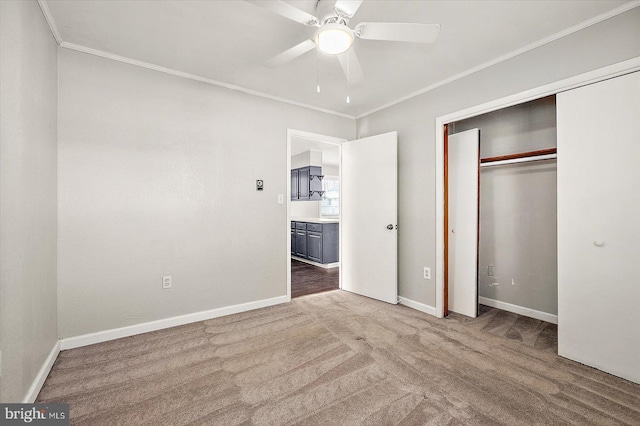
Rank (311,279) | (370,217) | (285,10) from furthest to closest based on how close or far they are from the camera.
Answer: (311,279) < (370,217) < (285,10)

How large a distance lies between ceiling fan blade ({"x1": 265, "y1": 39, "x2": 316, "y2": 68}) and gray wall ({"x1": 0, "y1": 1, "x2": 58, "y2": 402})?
139cm

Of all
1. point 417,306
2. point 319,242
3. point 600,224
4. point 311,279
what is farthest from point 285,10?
point 319,242

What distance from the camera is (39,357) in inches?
72.8

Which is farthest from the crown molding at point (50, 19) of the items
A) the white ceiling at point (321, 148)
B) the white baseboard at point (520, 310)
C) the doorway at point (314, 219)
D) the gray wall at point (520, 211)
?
the white baseboard at point (520, 310)

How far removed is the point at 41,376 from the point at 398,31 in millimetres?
3140

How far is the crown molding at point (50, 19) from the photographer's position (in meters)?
1.89

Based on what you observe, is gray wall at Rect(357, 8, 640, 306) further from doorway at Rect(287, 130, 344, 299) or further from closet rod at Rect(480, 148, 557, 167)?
doorway at Rect(287, 130, 344, 299)

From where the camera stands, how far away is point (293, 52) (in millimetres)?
1982

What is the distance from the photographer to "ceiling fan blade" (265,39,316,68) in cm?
190

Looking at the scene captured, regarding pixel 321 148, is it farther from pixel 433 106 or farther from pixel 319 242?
pixel 433 106

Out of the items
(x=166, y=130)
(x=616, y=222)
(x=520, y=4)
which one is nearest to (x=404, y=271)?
(x=616, y=222)

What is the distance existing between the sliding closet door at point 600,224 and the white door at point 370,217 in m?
1.59

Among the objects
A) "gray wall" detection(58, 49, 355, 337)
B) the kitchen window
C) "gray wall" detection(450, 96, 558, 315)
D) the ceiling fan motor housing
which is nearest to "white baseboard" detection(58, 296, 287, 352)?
"gray wall" detection(58, 49, 355, 337)

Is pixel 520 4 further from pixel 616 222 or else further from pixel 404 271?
pixel 404 271
